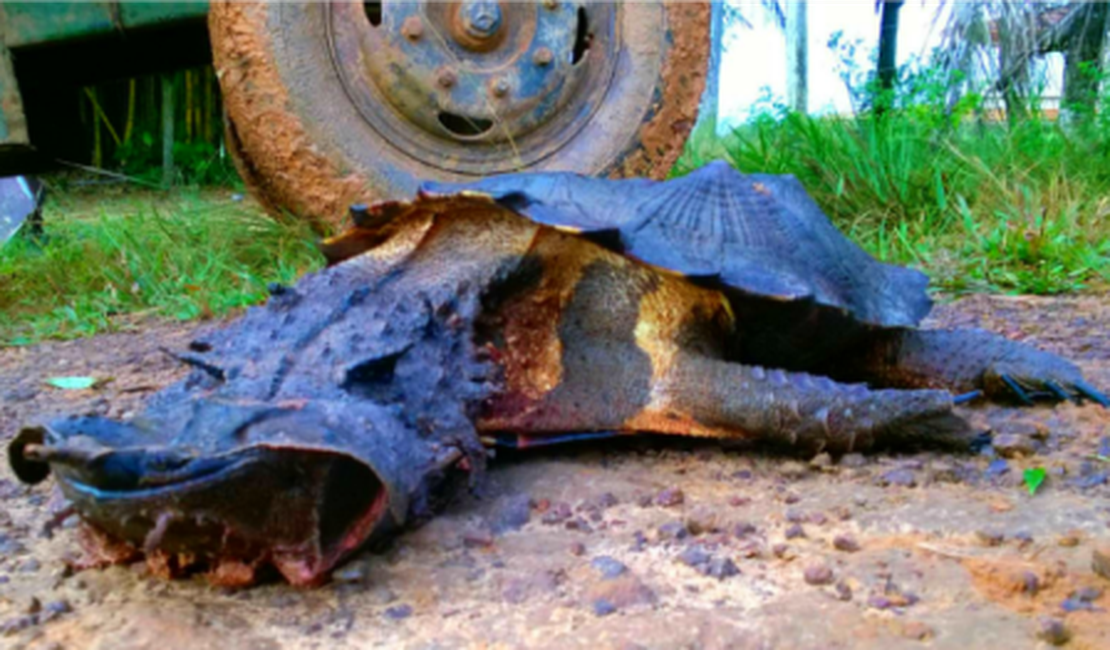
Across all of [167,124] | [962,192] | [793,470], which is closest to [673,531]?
[793,470]

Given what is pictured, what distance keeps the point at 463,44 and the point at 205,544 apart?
2548 millimetres

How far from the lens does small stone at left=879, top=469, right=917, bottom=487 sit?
1.69 m

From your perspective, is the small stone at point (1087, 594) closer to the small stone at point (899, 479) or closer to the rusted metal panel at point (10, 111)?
the small stone at point (899, 479)

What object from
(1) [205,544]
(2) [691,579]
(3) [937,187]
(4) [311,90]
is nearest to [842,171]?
(3) [937,187]

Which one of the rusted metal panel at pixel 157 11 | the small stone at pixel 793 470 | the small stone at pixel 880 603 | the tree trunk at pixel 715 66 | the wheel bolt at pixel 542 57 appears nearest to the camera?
the small stone at pixel 880 603

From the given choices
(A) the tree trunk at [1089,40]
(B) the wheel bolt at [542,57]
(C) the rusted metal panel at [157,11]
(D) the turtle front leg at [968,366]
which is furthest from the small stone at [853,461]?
(A) the tree trunk at [1089,40]

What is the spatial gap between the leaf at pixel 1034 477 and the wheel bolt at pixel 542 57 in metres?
2.30

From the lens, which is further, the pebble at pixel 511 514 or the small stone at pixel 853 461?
the small stone at pixel 853 461

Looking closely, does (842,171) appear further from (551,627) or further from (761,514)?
(551,627)

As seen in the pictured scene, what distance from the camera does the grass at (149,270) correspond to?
3.54 m

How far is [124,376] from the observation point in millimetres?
2682

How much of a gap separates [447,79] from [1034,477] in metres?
2.39

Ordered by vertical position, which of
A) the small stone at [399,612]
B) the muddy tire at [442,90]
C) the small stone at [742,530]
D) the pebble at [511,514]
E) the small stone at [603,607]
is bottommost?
the small stone at [742,530]

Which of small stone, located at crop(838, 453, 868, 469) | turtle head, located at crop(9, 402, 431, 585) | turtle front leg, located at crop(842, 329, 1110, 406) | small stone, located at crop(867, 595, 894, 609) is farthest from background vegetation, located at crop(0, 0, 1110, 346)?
small stone, located at crop(867, 595, 894, 609)
